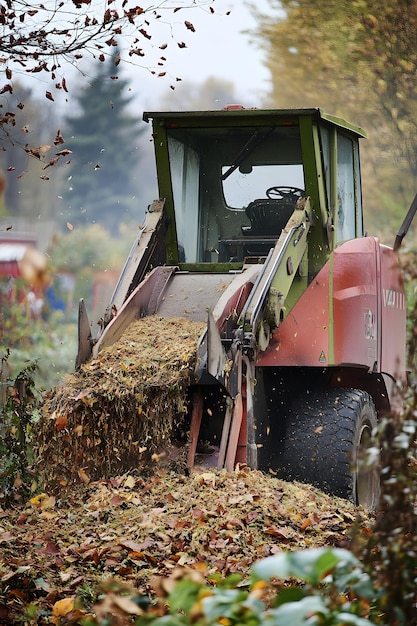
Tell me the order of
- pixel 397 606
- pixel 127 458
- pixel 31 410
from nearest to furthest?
pixel 397 606, pixel 127 458, pixel 31 410

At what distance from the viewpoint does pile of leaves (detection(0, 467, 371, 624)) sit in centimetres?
468

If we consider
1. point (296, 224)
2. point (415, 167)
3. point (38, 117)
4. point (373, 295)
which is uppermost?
point (38, 117)

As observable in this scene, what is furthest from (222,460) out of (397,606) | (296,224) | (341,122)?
(397,606)

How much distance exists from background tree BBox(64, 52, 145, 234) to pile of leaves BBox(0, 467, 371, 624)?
33444 mm

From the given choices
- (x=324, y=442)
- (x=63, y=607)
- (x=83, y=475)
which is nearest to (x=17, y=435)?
(x=83, y=475)

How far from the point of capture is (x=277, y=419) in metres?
→ 7.30

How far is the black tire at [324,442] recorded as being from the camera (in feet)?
23.2

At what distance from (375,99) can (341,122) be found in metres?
16.5

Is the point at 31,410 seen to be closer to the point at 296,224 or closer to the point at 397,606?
the point at 296,224

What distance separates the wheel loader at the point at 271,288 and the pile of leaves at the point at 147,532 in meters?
0.41

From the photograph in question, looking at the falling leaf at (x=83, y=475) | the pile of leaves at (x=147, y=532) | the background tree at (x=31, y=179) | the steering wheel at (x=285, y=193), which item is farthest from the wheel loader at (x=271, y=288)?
the background tree at (x=31, y=179)

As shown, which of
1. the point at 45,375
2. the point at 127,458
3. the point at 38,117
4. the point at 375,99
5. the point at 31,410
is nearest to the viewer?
the point at 127,458

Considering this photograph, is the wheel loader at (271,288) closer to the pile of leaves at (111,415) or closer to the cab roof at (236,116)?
the cab roof at (236,116)

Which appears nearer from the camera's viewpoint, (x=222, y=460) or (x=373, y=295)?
(x=222, y=460)
